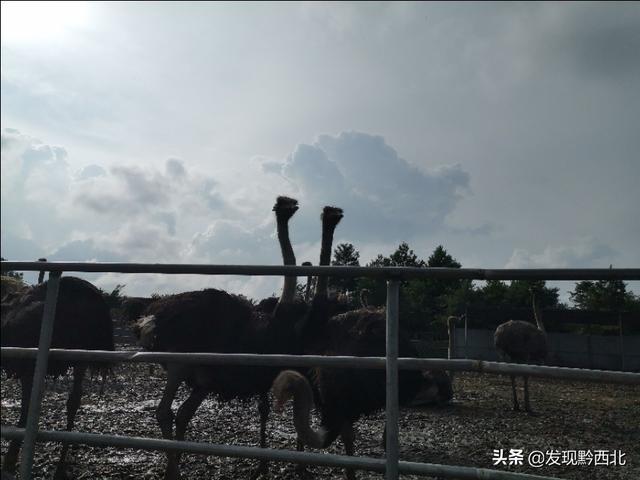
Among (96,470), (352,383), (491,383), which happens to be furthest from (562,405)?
(96,470)

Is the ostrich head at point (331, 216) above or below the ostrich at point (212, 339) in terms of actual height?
above

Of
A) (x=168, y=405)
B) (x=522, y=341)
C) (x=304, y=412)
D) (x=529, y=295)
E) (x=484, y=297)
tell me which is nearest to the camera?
(x=304, y=412)

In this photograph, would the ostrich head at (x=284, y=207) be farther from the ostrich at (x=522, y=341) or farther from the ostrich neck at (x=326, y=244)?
the ostrich at (x=522, y=341)

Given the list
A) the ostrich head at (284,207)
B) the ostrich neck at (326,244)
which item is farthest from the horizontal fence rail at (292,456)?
the ostrich head at (284,207)

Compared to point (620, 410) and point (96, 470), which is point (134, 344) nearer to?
point (96, 470)

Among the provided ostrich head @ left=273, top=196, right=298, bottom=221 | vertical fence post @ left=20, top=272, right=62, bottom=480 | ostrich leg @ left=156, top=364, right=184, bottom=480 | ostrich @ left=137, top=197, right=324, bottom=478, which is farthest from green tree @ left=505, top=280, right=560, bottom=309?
vertical fence post @ left=20, top=272, right=62, bottom=480

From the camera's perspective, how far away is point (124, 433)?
5.38m

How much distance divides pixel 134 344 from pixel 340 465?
752cm

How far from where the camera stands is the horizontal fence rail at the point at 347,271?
7.23 ft

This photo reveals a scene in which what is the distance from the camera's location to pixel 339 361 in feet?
8.01

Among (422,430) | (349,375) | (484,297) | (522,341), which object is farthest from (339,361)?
(484,297)

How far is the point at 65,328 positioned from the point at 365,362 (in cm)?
290

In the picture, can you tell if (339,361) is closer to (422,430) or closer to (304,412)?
(304,412)

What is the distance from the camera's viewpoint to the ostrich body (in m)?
4.28
